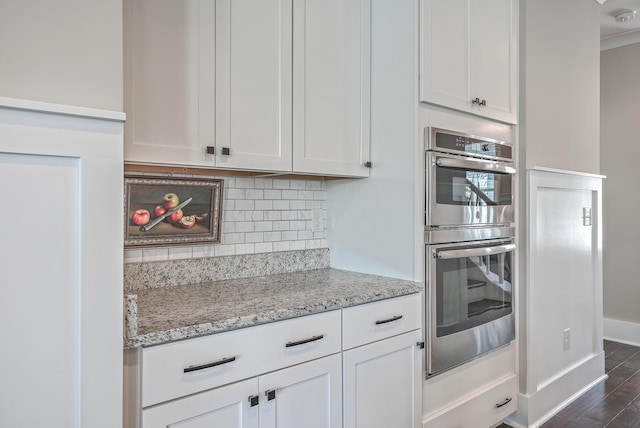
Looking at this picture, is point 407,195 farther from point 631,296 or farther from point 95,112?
point 631,296

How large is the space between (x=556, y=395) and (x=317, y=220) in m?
1.95

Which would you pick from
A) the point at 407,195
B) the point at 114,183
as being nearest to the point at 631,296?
the point at 407,195

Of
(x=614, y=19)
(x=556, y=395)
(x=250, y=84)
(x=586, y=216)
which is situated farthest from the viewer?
(x=614, y=19)

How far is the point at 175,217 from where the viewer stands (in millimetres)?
1893

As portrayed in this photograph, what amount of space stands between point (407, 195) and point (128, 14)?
1350 millimetres

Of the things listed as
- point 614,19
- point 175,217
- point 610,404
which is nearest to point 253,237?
point 175,217

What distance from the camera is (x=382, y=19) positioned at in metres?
2.15

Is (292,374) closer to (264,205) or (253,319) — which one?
(253,319)

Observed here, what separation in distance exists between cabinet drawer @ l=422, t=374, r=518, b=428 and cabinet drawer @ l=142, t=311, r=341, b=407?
0.85 metres

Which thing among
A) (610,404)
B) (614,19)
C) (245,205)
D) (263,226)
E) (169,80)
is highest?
(614,19)

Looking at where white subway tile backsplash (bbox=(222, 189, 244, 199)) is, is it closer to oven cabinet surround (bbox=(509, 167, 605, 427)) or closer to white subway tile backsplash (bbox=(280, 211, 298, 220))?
white subway tile backsplash (bbox=(280, 211, 298, 220))

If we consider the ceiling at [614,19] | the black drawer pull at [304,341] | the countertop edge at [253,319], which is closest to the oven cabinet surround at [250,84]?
the countertop edge at [253,319]

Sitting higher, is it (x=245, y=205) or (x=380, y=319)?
(x=245, y=205)

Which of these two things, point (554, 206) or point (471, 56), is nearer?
point (471, 56)
